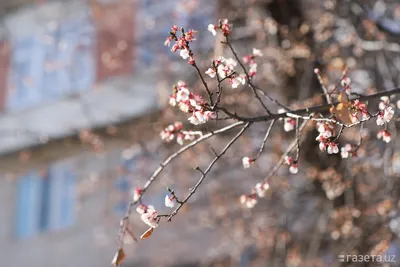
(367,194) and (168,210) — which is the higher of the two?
(168,210)

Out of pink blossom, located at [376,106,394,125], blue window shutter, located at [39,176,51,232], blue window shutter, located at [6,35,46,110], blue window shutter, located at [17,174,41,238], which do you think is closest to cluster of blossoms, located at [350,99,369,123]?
pink blossom, located at [376,106,394,125]

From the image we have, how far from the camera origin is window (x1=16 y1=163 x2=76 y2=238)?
653 inches

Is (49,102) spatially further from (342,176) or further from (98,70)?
(342,176)

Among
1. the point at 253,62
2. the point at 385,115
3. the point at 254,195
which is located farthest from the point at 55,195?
the point at 385,115

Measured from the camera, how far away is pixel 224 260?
42.0 ft

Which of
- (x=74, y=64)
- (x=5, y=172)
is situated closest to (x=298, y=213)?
(x=74, y=64)

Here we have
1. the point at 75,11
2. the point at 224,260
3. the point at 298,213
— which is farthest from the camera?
the point at 75,11

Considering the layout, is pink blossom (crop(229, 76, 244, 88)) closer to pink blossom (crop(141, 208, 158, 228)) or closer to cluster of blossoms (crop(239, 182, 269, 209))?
pink blossom (crop(141, 208, 158, 228))

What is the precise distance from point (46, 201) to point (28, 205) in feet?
1.86

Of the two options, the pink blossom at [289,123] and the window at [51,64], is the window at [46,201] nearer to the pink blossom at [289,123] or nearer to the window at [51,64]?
the window at [51,64]

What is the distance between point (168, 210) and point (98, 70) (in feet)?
13.6

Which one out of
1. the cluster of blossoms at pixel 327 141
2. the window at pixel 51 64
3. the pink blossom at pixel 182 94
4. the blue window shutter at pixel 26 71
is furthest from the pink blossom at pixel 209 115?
the blue window shutter at pixel 26 71

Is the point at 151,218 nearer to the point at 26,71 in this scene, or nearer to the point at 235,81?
the point at 235,81

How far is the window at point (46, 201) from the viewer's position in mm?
16591
